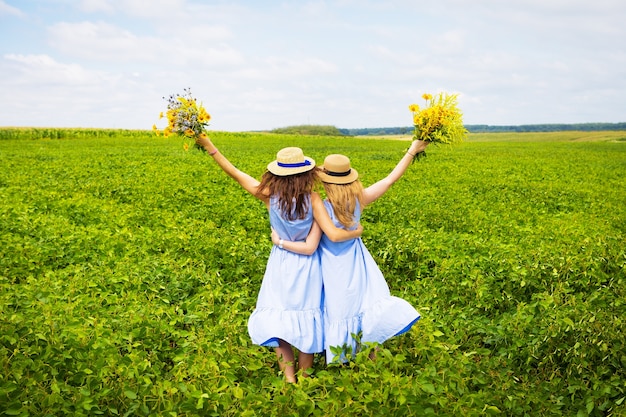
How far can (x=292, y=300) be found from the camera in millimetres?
4730

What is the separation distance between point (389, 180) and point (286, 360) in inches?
71.4

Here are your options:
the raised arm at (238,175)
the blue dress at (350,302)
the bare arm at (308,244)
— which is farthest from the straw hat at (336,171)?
the raised arm at (238,175)

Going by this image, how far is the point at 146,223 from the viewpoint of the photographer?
1160 centimetres

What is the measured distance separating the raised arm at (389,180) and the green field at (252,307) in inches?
52.9

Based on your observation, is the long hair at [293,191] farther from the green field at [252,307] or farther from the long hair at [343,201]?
the green field at [252,307]

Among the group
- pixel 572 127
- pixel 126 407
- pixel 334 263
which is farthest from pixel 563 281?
pixel 572 127

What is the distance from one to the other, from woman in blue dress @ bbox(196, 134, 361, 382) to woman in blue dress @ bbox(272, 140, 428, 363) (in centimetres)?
9

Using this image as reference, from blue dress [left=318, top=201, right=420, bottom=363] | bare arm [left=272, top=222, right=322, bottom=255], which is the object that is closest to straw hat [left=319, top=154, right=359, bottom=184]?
blue dress [left=318, top=201, right=420, bottom=363]

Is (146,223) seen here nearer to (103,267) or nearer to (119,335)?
(103,267)

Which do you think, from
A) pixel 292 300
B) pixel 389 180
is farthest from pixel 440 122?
pixel 292 300

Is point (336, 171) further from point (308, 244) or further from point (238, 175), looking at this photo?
point (238, 175)

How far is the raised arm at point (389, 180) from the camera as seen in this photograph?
4927mm

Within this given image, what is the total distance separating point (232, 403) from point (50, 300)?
3.27 m

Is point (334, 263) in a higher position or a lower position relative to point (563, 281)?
higher
